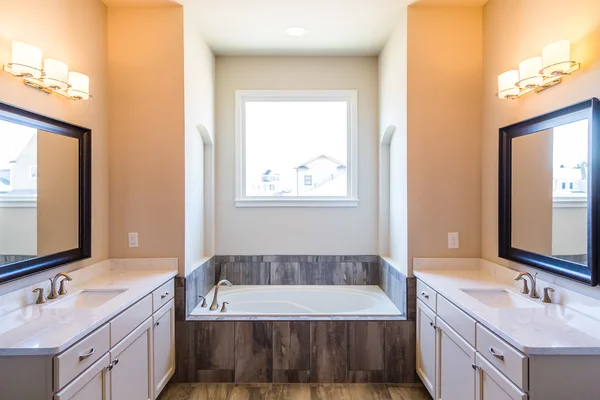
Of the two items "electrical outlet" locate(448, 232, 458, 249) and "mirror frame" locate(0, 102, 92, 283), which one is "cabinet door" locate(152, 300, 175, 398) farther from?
"electrical outlet" locate(448, 232, 458, 249)

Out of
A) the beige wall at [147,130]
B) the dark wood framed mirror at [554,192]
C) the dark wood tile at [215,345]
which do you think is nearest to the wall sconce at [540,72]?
the dark wood framed mirror at [554,192]

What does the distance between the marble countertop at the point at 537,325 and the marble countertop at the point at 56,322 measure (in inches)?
68.5

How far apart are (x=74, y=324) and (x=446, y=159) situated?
2544mm

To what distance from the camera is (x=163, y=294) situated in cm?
258

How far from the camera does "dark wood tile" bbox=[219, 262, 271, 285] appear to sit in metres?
3.79

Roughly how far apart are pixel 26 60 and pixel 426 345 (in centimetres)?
289

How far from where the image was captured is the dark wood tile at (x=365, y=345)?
2.86 metres

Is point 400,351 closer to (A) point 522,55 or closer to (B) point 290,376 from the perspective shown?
(B) point 290,376

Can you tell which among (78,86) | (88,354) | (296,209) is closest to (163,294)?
(88,354)

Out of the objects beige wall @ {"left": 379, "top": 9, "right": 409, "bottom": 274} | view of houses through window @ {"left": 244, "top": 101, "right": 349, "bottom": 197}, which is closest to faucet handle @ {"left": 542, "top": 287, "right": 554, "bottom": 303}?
beige wall @ {"left": 379, "top": 9, "right": 409, "bottom": 274}

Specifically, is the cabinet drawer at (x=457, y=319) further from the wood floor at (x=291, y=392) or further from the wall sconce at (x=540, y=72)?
the wall sconce at (x=540, y=72)

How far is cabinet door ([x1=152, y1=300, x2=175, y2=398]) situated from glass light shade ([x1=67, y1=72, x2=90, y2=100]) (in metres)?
1.44

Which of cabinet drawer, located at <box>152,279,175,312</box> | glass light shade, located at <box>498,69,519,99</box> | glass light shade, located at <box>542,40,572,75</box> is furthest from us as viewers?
cabinet drawer, located at <box>152,279,175,312</box>

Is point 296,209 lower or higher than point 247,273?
higher
